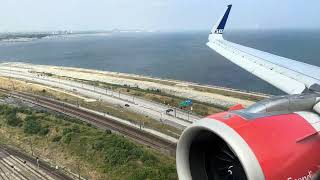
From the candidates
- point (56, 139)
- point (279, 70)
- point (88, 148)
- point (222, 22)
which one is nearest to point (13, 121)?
point (56, 139)

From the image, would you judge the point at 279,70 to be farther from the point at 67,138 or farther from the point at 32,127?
the point at 32,127

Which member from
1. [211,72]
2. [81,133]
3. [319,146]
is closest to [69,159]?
[81,133]

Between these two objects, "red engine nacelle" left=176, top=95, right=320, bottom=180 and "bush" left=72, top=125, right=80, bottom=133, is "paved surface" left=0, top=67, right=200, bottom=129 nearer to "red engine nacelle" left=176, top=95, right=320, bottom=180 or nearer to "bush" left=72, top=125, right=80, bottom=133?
"bush" left=72, top=125, right=80, bottom=133

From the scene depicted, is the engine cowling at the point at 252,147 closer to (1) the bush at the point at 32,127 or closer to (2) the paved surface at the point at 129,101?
(1) the bush at the point at 32,127

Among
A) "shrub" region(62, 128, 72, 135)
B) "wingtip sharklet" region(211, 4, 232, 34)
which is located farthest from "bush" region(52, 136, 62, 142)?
"wingtip sharklet" region(211, 4, 232, 34)

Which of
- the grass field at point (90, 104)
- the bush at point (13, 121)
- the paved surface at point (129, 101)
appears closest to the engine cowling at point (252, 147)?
the grass field at point (90, 104)

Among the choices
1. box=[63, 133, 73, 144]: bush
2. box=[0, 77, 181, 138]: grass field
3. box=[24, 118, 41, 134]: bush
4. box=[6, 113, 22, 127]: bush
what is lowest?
box=[0, 77, 181, 138]: grass field
